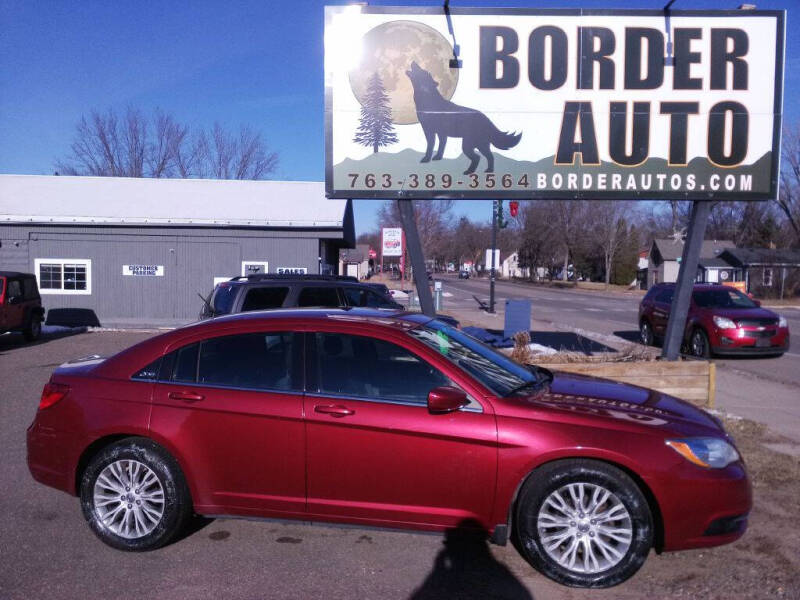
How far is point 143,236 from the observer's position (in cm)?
2414

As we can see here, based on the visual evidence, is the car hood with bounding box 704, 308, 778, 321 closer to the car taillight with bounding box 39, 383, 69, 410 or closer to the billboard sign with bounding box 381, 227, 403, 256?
the car taillight with bounding box 39, 383, 69, 410

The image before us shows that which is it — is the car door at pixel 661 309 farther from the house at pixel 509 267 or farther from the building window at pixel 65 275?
the house at pixel 509 267

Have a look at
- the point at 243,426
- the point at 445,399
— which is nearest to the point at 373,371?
the point at 445,399

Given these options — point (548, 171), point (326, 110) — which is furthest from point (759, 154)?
point (326, 110)

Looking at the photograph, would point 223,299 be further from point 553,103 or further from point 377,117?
point 553,103

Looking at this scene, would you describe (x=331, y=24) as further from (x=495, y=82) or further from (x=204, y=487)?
(x=204, y=487)

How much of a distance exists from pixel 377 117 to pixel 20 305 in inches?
493

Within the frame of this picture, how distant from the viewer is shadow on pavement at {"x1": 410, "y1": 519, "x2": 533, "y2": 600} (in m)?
4.18

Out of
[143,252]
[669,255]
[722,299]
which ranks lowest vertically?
[722,299]

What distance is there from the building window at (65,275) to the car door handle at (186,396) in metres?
21.4

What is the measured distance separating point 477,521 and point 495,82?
6.57 m

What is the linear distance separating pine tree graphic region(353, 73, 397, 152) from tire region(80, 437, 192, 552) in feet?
18.9

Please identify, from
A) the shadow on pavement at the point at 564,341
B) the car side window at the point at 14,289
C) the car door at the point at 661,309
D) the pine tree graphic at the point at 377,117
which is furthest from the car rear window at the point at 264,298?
the car side window at the point at 14,289

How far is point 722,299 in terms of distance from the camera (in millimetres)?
16141
